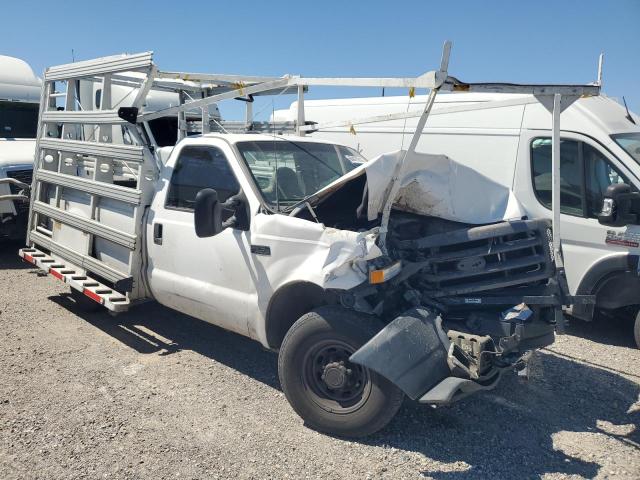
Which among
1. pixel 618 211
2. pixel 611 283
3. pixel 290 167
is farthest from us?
pixel 611 283

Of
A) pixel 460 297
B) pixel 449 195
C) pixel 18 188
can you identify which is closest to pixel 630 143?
pixel 449 195

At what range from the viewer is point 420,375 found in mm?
3312

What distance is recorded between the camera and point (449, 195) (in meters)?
4.10

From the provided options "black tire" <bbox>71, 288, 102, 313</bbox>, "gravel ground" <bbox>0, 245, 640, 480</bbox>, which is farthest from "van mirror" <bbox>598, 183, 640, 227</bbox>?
"black tire" <bbox>71, 288, 102, 313</bbox>

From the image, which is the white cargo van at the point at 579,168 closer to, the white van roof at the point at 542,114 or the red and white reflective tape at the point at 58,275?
the white van roof at the point at 542,114

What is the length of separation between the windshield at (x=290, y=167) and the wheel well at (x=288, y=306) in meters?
0.67

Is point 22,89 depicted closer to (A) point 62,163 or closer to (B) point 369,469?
(A) point 62,163

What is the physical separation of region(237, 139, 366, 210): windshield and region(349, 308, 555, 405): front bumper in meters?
1.42

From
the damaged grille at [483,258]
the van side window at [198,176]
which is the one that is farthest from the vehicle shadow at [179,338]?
the damaged grille at [483,258]

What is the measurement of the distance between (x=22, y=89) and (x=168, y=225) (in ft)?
23.7

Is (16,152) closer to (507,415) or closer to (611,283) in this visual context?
(507,415)

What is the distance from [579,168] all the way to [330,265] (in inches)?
147

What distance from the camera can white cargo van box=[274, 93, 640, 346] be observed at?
561 cm

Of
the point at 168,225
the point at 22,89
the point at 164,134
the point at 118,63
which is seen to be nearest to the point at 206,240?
the point at 168,225
